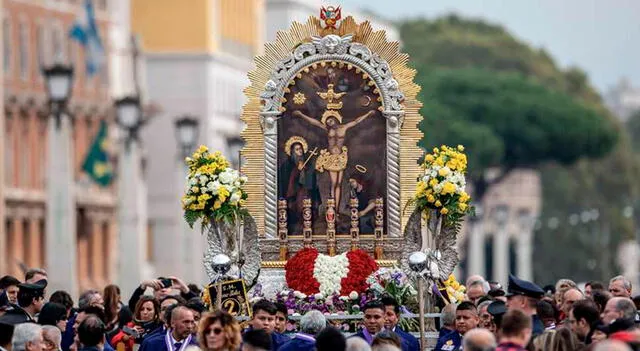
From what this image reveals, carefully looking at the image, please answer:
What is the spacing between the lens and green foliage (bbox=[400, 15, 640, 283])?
463 ft

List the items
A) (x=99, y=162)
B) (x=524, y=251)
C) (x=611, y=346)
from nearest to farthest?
(x=611, y=346)
(x=99, y=162)
(x=524, y=251)

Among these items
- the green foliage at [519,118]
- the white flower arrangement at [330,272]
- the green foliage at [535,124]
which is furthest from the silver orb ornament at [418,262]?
the green foliage at [519,118]

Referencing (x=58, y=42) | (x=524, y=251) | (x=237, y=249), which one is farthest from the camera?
(x=524, y=251)

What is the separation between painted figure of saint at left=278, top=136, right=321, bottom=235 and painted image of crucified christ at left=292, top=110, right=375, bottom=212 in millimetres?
149

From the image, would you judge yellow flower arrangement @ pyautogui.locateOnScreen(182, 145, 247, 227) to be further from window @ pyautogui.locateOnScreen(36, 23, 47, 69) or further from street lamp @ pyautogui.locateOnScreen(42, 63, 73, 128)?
window @ pyautogui.locateOnScreen(36, 23, 47, 69)

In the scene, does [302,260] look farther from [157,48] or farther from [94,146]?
Result: [157,48]

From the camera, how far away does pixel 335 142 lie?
121 ft

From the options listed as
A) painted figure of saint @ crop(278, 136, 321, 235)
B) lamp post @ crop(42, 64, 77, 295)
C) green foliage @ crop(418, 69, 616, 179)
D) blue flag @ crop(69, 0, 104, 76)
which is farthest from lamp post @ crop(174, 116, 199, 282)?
green foliage @ crop(418, 69, 616, 179)

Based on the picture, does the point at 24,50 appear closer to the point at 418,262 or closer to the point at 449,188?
the point at 449,188

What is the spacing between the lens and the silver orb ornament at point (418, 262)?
32.9 metres

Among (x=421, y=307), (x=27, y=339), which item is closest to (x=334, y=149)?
(x=421, y=307)

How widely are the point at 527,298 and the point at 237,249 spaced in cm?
861

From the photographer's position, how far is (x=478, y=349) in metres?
24.3

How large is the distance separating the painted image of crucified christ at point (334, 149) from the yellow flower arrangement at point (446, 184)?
1.25 meters
